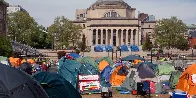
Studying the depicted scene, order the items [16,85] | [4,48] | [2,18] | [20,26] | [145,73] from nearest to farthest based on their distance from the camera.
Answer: [16,85], [145,73], [4,48], [2,18], [20,26]

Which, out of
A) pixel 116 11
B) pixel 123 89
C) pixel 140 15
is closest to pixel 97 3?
pixel 116 11

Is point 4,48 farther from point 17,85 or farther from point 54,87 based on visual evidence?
point 17,85

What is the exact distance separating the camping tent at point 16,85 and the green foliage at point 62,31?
246ft

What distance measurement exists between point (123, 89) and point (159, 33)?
6406cm

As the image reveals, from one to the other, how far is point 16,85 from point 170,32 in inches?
3044

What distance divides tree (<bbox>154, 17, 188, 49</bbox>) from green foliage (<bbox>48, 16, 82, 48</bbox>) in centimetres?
1889

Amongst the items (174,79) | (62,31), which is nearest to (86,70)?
(174,79)

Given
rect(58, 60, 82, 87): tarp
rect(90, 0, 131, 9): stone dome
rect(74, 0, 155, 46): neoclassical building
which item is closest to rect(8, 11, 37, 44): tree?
rect(74, 0, 155, 46): neoclassical building

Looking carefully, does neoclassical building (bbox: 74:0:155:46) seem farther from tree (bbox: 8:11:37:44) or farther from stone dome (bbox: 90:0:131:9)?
tree (bbox: 8:11:37:44)

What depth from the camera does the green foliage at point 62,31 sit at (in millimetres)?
84188

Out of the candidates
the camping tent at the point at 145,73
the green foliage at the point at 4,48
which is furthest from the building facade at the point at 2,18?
the camping tent at the point at 145,73

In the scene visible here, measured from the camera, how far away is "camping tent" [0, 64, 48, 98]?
26.7 ft

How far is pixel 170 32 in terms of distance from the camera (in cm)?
8369

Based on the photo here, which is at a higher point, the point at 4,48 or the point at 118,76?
the point at 4,48
